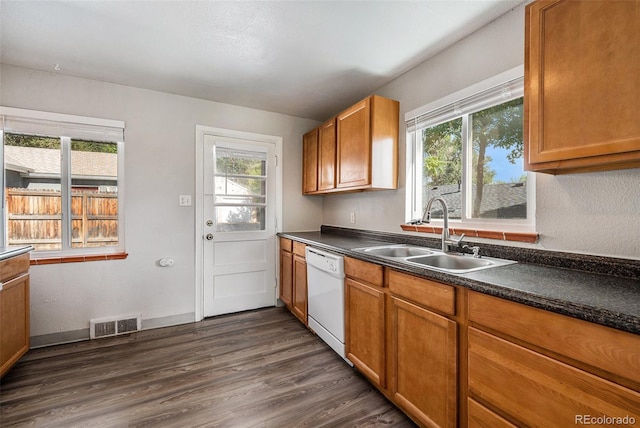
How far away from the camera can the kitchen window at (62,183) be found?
7.57 ft

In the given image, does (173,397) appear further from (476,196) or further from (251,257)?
(476,196)

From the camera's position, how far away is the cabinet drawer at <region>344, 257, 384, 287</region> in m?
1.67

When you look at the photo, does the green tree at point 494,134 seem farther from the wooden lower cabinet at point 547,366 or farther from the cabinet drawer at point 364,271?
the wooden lower cabinet at point 547,366

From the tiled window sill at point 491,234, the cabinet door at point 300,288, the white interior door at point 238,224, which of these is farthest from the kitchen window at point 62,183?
the tiled window sill at point 491,234

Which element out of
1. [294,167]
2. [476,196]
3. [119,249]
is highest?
[294,167]

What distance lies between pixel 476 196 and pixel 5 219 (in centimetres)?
375

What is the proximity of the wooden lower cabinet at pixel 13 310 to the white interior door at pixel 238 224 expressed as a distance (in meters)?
1.32

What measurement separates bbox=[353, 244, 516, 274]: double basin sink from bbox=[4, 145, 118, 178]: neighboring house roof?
8.30 feet

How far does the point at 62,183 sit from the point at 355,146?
2650 mm

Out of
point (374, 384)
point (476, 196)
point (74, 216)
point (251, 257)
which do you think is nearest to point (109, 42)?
point (74, 216)

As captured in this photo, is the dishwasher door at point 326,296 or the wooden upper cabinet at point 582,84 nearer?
the wooden upper cabinet at point 582,84

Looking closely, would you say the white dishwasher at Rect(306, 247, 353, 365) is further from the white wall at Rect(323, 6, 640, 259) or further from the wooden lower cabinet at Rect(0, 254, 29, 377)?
the wooden lower cabinet at Rect(0, 254, 29, 377)

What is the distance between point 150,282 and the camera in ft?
8.89

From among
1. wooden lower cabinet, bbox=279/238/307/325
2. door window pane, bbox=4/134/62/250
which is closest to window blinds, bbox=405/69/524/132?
wooden lower cabinet, bbox=279/238/307/325
